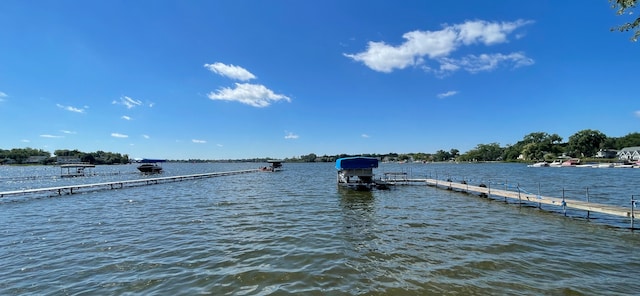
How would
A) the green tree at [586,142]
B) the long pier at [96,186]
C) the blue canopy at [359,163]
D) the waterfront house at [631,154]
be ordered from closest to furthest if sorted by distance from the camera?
1. the long pier at [96,186]
2. the blue canopy at [359,163]
3. the waterfront house at [631,154]
4. the green tree at [586,142]

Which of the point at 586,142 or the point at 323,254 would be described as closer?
the point at 323,254

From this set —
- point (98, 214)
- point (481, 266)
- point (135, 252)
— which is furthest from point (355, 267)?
point (98, 214)

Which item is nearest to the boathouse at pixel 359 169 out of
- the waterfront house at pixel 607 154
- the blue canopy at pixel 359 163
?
the blue canopy at pixel 359 163

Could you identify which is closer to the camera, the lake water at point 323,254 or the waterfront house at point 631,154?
the lake water at point 323,254

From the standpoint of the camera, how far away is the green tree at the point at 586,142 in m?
127

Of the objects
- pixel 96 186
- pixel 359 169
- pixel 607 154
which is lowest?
pixel 96 186

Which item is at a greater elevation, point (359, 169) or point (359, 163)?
point (359, 163)

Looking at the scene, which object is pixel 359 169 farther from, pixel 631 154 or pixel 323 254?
pixel 631 154

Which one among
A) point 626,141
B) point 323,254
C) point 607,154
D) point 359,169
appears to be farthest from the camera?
point 626,141

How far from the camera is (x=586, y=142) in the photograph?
417 ft

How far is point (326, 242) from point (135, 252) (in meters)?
7.18

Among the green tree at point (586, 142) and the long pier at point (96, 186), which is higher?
the green tree at point (586, 142)

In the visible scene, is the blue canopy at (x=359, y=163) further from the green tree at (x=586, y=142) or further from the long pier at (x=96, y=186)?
the green tree at (x=586, y=142)

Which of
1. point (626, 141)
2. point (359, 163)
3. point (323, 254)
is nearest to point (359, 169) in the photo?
point (359, 163)
